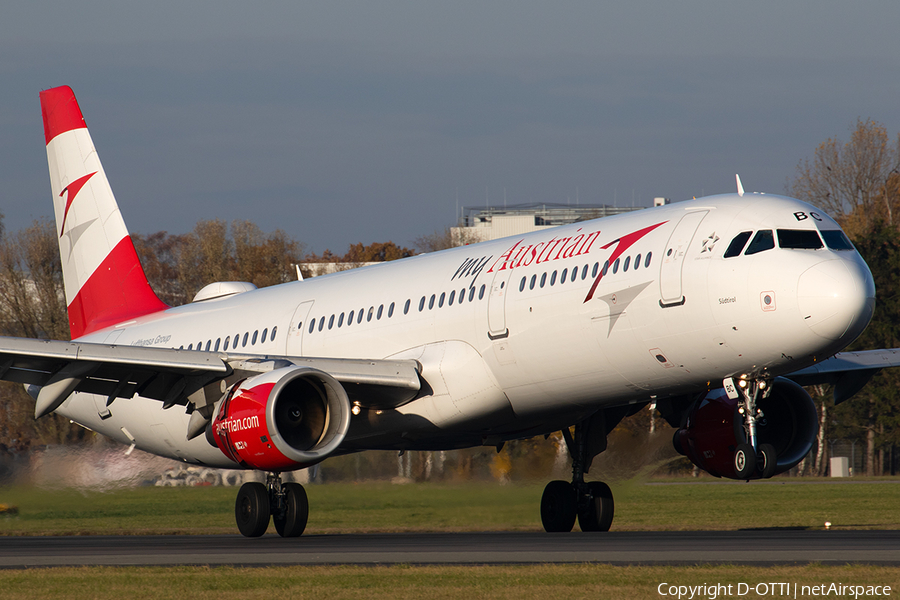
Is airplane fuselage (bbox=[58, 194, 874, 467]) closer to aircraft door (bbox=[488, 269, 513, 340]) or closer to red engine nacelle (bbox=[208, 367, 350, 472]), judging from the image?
aircraft door (bbox=[488, 269, 513, 340])

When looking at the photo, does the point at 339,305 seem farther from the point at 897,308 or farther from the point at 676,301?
the point at 897,308

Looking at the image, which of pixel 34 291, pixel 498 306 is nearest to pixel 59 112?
pixel 498 306

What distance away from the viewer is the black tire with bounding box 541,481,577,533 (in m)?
22.8

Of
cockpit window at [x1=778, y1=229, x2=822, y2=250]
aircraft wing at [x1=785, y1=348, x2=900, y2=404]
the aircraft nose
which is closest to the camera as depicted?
the aircraft nose

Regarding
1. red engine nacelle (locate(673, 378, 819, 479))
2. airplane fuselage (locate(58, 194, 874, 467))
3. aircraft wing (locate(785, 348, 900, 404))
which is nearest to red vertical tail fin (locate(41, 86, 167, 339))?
airplane fuselage (locate(58, 194, 874, 467))

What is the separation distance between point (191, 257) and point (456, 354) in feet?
183

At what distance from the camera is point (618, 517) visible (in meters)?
30.1

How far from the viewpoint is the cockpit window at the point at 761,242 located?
1706cm

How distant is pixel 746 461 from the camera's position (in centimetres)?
1719

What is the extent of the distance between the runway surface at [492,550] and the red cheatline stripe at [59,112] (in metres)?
13.7

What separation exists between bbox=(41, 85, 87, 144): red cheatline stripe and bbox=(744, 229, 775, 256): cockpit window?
19786mm

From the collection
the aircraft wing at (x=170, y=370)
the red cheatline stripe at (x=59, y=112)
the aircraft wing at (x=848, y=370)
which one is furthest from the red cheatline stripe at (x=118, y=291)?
the aircraft wing at (x=848, y=370)

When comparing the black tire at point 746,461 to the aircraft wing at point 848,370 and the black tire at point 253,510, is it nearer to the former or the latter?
the aircraft wing at point 848,370

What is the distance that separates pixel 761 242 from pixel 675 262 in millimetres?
1320
